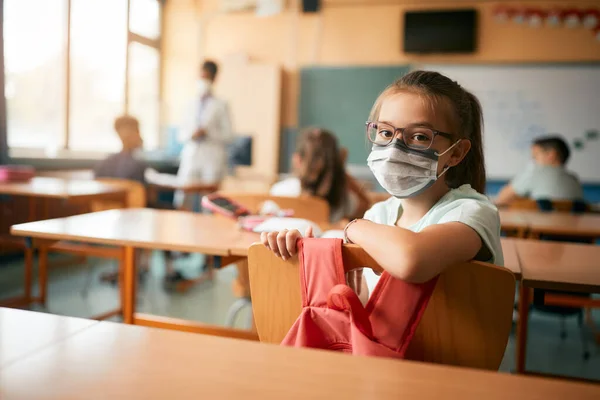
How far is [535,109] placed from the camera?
18.5 feet

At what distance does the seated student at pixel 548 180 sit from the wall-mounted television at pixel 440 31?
248 centimetres

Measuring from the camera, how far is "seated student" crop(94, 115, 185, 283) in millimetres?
3732

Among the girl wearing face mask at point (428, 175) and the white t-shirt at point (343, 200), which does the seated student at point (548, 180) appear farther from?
the girl wearing face mask at point (428, 175)

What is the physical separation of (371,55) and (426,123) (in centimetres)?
527

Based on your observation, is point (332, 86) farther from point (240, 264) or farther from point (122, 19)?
point (240, 264)

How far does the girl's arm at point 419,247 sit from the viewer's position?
2.73ft

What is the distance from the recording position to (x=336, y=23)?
246 inches

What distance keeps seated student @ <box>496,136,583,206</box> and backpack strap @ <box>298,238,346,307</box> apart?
295cm

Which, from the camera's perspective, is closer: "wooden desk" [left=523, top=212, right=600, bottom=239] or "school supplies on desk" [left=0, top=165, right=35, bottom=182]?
"wooden desk" [left=523, top=212, right=600, bottom=239]

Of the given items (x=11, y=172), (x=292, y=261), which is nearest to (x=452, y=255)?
(x=292, y=261)

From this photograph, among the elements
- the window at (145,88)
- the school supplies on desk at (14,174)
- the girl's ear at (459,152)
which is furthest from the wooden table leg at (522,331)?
the window at (145,88)

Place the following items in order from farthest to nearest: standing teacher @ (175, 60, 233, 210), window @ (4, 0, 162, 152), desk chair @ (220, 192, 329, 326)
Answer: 1. standing teacher @ (175, 60, 233, 210)
2. window @ (4, 0, 162, 152)
3. desk chair @ (220, 192, 329, 326)

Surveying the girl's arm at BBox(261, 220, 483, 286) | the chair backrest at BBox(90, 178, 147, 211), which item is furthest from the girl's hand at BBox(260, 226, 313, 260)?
the chair backrest at BBox(90, 178, 147, 211)

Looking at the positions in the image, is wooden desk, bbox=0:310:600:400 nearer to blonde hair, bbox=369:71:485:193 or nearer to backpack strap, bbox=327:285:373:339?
backpack strap, bbox=327:285:373:339
